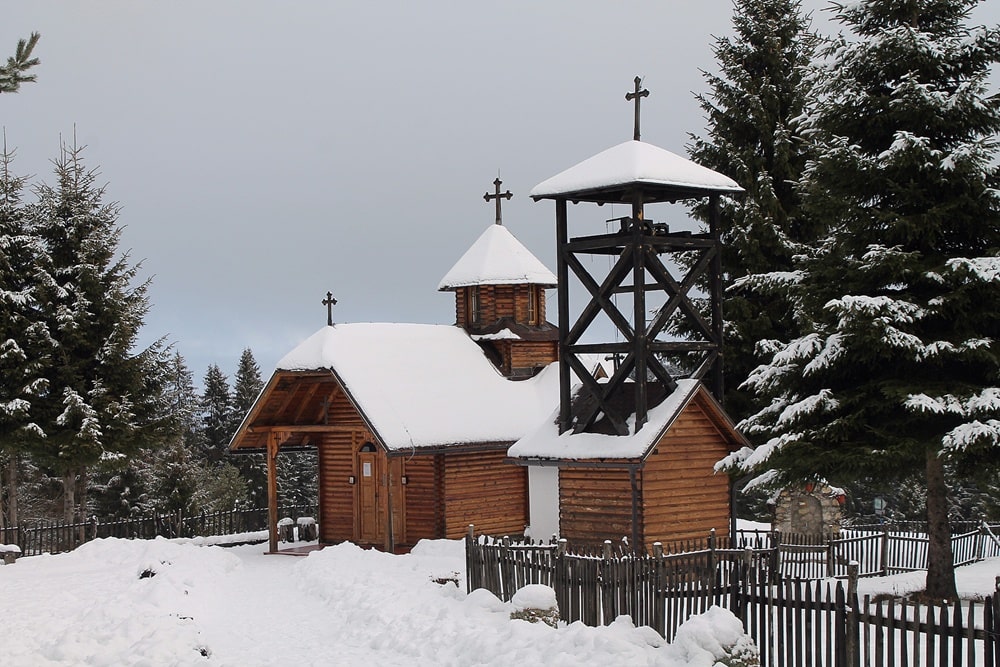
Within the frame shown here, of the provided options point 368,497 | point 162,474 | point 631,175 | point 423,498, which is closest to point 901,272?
point 631,175

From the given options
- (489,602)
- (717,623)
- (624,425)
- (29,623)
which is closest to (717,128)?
(624,425)

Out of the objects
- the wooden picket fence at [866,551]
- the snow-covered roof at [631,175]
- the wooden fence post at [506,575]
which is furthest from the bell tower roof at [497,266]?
the wooden fence post at [506,575]

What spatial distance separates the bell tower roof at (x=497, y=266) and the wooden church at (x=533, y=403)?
6 centimetres

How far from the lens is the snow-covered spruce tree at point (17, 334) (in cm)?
2775

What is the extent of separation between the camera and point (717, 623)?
11.5 m

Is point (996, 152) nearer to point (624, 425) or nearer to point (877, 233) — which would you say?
point (877, 233)

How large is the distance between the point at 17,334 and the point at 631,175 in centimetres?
1819

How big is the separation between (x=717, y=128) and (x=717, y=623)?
666 inches

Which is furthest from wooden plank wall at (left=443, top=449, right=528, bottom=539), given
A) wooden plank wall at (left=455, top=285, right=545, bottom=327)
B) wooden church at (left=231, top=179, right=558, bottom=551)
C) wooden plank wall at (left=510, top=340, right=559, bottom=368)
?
wooden plank wall at (left=455, top=285, right=545, bottom=327)

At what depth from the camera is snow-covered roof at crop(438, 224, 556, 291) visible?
101 ft

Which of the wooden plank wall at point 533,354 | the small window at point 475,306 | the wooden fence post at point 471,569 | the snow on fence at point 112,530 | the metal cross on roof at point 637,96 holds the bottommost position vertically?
the snow on fence at point 112,530

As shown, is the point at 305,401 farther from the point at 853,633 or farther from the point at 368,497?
the point at 853,633

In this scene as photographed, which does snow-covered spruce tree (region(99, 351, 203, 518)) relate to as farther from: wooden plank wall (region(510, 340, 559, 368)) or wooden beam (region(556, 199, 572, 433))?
wooden beam (region(556, 199, 572, 433))

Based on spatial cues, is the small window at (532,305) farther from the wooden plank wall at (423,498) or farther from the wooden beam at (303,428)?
the wooden beam at (303,428)
